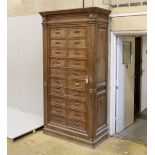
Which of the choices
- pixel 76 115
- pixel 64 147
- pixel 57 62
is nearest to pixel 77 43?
pixel 57 62

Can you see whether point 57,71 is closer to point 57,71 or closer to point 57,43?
point 57,71

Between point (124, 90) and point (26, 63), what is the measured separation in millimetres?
2327

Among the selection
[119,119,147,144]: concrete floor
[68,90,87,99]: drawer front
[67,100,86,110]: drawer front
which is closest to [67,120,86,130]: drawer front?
[67,100,86,110]: drawer front

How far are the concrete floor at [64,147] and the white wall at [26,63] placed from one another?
110 centimetres

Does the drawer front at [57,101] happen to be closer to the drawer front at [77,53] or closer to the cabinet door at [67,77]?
the cabinet door at [67,77]

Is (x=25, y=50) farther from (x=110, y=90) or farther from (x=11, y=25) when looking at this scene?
(x=110, y=90)

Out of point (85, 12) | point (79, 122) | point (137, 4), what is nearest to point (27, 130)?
point (79, 122)

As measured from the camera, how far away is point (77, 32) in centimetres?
409

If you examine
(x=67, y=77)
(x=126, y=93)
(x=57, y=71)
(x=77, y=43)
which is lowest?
(x=126, y=93)

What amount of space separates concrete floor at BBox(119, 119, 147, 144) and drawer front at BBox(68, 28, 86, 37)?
213cm

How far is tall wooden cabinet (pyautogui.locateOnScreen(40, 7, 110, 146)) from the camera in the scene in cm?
400

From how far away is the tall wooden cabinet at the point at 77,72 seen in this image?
3998mm

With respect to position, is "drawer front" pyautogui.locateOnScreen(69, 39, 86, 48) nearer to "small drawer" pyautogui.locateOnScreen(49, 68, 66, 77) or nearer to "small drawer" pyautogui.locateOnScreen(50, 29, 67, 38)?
"small drawer" pyautogui.locateOnScreen(50, 29, 67, 38)
